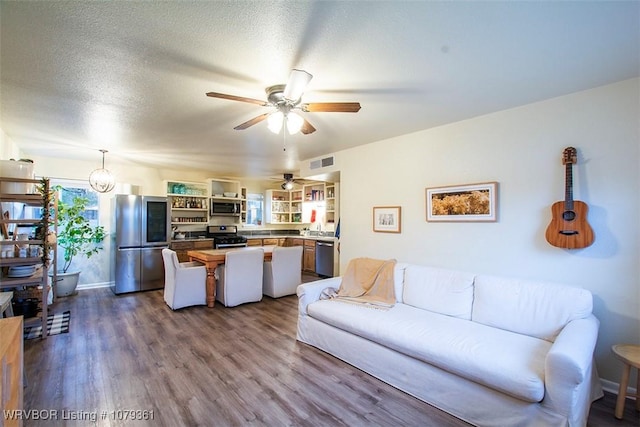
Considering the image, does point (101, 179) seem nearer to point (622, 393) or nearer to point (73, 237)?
point (73, 237)

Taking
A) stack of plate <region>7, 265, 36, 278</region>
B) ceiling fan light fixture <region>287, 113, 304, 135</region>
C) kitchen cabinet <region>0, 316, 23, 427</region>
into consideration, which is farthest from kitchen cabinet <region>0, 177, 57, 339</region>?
ceiling fan light fixture <region>287, 113, 304, 135</region>

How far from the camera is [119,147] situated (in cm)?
428

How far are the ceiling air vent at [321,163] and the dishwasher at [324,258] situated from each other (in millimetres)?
1878

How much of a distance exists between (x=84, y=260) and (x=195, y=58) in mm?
5349

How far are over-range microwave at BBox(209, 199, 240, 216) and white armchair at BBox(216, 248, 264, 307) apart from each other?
2520 mm

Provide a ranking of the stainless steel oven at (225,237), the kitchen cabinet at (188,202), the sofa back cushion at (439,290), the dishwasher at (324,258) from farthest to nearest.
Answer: the stainless steel oven at (225,237)
the kitchen cabinet at (188,202)
the dishwasher at (324,258)
the sofa back cushion at (439,290)

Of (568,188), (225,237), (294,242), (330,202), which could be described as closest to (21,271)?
(225,237)

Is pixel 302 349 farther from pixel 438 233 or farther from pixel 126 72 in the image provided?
pixel 126 72

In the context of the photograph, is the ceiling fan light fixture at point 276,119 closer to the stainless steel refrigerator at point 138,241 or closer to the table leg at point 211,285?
the table leg at point 211,285

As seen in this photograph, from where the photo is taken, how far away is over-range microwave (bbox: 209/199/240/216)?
22.4 feet

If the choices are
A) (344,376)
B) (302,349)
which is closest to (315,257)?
(302,349)

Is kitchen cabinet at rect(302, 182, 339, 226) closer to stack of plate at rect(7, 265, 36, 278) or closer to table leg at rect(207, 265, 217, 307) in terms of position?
table leg at rect(207, 265, 217, 307)

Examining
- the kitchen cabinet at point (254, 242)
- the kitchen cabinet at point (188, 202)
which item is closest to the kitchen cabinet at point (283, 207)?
the kitchen cabinet at point (254, 242)

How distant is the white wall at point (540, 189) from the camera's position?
7.41 ft
